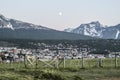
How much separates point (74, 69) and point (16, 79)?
48.9 feet

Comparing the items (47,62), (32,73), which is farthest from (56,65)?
(32,73)

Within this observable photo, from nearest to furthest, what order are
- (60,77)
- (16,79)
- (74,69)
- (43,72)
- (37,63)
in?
(16,79) < (60,77) < (43,72) < (74,69) < (37,63)

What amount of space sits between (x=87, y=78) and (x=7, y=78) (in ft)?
24.4

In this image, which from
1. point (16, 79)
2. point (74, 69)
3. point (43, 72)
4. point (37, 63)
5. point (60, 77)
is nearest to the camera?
point (16, 79)

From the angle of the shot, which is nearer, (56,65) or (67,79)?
(67,79)

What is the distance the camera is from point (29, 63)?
50.4 metres

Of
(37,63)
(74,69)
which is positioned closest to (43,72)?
(74,69)

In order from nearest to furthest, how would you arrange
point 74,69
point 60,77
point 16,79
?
point 16,79
point 60,77
point 74,69

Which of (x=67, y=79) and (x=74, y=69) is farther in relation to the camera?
(x=74, y=69)

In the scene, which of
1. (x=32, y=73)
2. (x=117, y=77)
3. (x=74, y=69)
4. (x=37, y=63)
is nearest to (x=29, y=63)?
(x=37, y=63)

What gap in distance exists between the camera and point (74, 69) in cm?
4616

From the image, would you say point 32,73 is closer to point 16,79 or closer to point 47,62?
point 16,79

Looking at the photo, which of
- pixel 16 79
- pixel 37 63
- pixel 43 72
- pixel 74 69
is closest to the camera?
pixel 16 79

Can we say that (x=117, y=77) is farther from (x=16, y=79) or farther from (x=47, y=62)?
(x=47, y=62)
